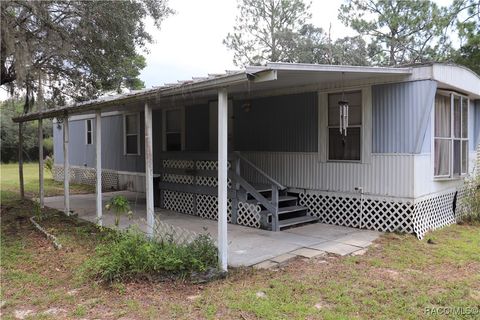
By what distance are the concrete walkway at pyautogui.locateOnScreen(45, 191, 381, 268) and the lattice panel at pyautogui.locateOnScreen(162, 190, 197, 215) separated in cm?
29

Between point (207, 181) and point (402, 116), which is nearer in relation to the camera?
point (402, 116)

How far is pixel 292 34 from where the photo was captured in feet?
82.9

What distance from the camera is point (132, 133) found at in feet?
40.3

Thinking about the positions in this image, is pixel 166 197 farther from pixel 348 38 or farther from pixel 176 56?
pixel 348 38

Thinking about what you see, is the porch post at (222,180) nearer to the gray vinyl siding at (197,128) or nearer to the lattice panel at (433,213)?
the lattice panel at (433,213)

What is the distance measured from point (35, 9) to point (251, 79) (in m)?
4.37

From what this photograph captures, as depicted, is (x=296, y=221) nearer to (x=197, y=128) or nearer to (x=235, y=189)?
(x=235, y=189)

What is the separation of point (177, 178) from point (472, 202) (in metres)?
6.54

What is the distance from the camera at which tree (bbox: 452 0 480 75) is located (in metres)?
15.9

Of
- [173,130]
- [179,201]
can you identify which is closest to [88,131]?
[173,130]

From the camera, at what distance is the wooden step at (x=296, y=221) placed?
22.7 feet

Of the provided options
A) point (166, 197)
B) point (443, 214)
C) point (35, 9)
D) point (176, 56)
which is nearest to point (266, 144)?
point (166, 197)

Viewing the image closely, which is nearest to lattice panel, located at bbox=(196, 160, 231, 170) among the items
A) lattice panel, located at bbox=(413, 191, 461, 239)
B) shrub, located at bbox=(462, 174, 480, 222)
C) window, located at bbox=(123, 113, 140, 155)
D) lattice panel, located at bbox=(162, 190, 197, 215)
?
lattice panel, located at bbox=(162, 190, 197, 215)

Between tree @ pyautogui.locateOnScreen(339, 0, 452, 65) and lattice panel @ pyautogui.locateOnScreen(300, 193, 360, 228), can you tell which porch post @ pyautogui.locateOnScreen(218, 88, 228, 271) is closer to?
lattice panel @ pyautogui.locateOnScreen(300, 193, 360, 228)
